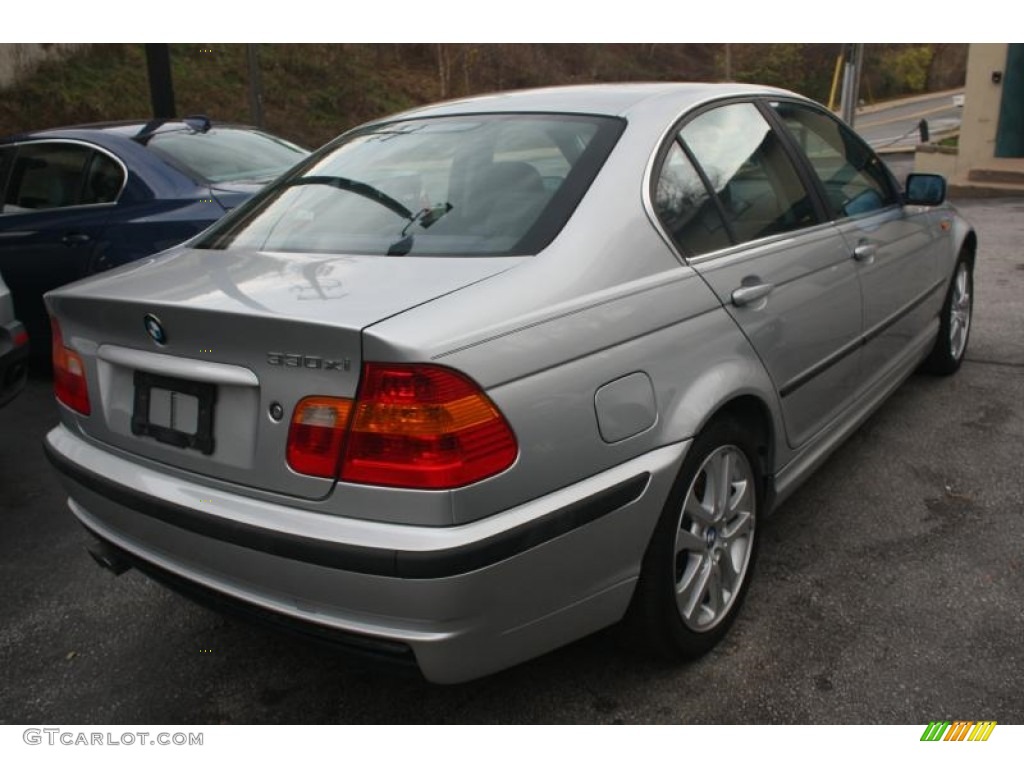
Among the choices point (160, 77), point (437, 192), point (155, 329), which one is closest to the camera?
point (155, 329)

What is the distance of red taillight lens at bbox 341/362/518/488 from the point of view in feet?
5.89

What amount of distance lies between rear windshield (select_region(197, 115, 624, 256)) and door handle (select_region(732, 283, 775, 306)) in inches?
20.8

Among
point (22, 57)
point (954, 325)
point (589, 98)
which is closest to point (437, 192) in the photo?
point (589, 98)

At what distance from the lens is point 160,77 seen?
8.99 m

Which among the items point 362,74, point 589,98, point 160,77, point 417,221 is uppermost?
point 362,74

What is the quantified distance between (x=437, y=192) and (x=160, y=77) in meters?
7.71

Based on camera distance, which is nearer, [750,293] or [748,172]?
[750,293]

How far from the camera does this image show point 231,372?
6.40 ft

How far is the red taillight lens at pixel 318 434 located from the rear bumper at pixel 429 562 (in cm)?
10

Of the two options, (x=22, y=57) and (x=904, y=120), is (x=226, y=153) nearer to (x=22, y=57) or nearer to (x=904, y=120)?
(x=22, y=57)

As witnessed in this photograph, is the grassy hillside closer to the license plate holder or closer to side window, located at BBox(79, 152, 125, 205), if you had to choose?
side window, located at BBox(79, 152, 125, 205)

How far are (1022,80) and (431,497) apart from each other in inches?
537

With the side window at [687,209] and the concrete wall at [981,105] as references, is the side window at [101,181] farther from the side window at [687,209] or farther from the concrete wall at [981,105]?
the concrete wall at [981,105]
